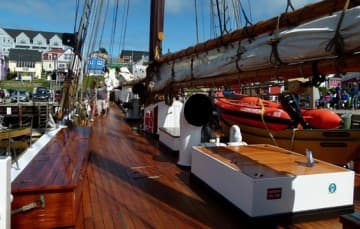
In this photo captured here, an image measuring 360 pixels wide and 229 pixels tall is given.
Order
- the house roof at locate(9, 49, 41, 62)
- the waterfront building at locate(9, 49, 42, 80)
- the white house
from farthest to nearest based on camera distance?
the white house, the house roof at locate(9, 49, 41, 62), the waterfront building at locate(9, 49, 42, 80)

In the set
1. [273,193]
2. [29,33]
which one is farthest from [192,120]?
[29,33]

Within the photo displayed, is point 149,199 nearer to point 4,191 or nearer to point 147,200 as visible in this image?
point 147,200

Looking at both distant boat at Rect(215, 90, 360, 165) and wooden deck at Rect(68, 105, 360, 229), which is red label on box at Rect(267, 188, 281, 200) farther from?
distant boat at Rect(215, 90, 360, 165)

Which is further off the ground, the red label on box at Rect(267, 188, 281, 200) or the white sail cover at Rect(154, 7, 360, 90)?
the white sail cover at Rect(154, 7, 360, 90)

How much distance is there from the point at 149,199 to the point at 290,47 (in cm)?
197

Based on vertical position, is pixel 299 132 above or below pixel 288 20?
below

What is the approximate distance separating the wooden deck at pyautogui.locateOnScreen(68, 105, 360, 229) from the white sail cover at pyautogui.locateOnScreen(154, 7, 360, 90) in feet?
4.18

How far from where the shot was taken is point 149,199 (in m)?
3.19

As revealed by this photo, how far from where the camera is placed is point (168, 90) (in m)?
5.30

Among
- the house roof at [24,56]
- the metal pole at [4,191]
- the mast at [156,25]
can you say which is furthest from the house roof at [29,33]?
the metal pole at [4,191]

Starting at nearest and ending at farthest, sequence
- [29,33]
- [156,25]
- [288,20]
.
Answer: [288,20]
[156,25]
[29,33]

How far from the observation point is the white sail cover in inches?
68.0

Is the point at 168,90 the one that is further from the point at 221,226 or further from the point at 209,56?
the point at 221,226

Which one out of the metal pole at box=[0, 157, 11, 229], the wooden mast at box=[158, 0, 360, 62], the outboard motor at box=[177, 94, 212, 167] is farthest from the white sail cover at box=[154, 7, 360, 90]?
the metal pole at box=[0, 157, 11, 229]
